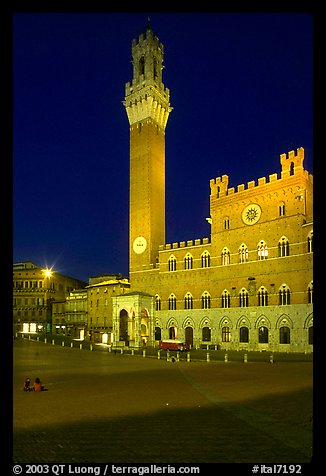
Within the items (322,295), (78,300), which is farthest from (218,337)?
(322,295)

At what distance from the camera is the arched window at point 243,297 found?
4609 cm

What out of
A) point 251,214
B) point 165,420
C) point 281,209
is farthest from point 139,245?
point 165,420

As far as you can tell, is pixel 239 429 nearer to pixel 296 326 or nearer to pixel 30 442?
pixel 30 442

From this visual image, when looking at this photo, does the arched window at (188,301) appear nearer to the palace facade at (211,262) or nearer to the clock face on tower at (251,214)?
the palace facade at (211,262)

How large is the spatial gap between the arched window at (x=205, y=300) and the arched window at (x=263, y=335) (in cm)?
755

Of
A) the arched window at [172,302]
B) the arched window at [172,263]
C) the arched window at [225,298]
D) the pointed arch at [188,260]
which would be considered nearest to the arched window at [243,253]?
Result: the arched window at [225,298]

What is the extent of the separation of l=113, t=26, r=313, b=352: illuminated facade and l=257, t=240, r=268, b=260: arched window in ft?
0.36

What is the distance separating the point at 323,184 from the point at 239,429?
7784mm

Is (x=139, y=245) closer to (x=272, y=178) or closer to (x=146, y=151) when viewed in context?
(x=146, y=151)

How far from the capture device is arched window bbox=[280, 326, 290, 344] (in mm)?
41844

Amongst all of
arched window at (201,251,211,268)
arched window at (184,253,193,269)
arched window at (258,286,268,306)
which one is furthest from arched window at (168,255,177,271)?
arched window at (258,286,268,306)

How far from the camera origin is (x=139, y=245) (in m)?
58.0

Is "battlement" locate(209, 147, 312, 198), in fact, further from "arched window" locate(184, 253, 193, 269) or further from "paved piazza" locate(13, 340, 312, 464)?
"paved piazza" locate(13, 340, 312, 464)

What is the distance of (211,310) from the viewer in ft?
162
